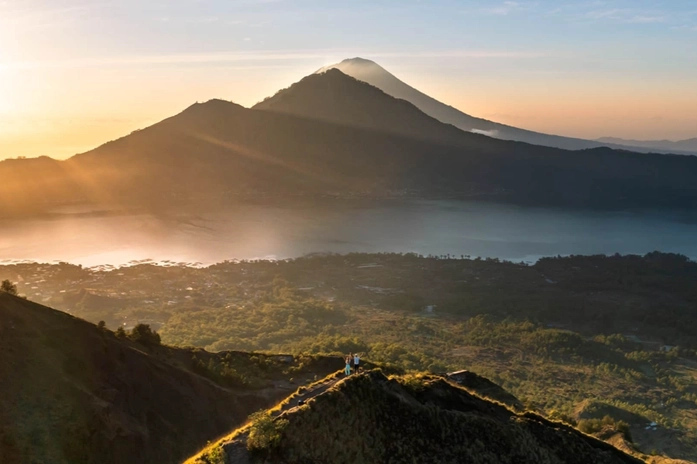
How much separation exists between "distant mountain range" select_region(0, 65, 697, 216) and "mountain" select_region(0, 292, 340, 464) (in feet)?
295

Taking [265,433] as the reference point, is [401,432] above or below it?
below

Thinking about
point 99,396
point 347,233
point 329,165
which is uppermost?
point 329,165

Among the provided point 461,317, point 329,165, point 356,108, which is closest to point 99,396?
point 461,317

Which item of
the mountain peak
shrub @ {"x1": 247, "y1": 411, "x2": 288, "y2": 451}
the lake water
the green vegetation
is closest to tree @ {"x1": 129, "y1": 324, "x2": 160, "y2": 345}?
the green vegetation

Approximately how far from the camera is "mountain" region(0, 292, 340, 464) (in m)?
10.6

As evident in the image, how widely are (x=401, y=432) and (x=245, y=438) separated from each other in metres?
2.00

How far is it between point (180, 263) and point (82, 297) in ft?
72.1

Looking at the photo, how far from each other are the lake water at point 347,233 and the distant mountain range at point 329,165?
9125mm

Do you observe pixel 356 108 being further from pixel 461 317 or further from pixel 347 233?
pixel 461 317

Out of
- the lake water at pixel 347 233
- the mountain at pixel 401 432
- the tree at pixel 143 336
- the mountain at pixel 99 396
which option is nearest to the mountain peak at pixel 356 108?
the lake water at pixel 347 233

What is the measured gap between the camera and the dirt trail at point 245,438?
22.1 feet

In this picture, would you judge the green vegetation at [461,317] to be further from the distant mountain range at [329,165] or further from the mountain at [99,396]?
the distant mountain range at [329,165]

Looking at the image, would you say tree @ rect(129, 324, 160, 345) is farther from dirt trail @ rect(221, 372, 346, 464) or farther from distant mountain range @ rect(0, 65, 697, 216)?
distant mountain range @ rect(0, 65, 697, 216)

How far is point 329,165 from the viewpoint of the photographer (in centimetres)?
12012
